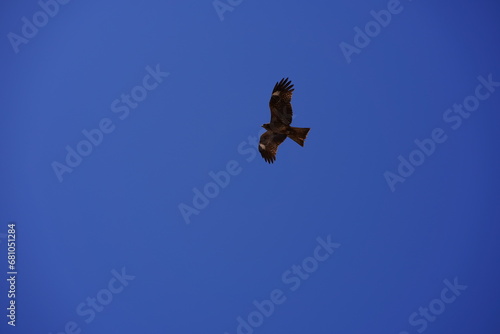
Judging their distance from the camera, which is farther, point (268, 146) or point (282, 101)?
Answer: point (268, 146)

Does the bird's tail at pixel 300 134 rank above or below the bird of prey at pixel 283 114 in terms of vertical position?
below

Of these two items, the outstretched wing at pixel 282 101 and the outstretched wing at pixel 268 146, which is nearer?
the outstretched wing at pixel 282 101

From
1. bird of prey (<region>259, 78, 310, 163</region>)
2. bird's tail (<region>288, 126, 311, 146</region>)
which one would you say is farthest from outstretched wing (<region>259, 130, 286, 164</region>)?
bird's tail (<region>288, 126, 311, 146</region>)

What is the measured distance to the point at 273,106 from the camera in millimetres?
16484

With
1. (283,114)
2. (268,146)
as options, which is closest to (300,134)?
(283,114)

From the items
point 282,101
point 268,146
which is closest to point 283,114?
point 282,101

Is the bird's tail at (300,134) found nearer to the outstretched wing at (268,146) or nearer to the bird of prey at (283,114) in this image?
the bird of prey at (283,114)

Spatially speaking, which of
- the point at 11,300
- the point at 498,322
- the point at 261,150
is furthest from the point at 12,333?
the point at 498,322

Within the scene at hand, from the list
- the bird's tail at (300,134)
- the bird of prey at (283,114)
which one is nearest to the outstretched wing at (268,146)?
the bird of prey at (283,114)

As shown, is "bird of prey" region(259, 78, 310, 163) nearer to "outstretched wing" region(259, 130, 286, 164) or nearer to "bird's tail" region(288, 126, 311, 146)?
"bird's tail" region(288, 126, 311, 146)

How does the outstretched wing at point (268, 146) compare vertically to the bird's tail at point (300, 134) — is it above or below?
above

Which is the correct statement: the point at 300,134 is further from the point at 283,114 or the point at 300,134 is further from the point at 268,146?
the point at 268,146

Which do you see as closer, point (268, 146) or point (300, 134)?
point (300, 134)

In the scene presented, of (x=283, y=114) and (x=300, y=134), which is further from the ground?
(x=283, y=114)
